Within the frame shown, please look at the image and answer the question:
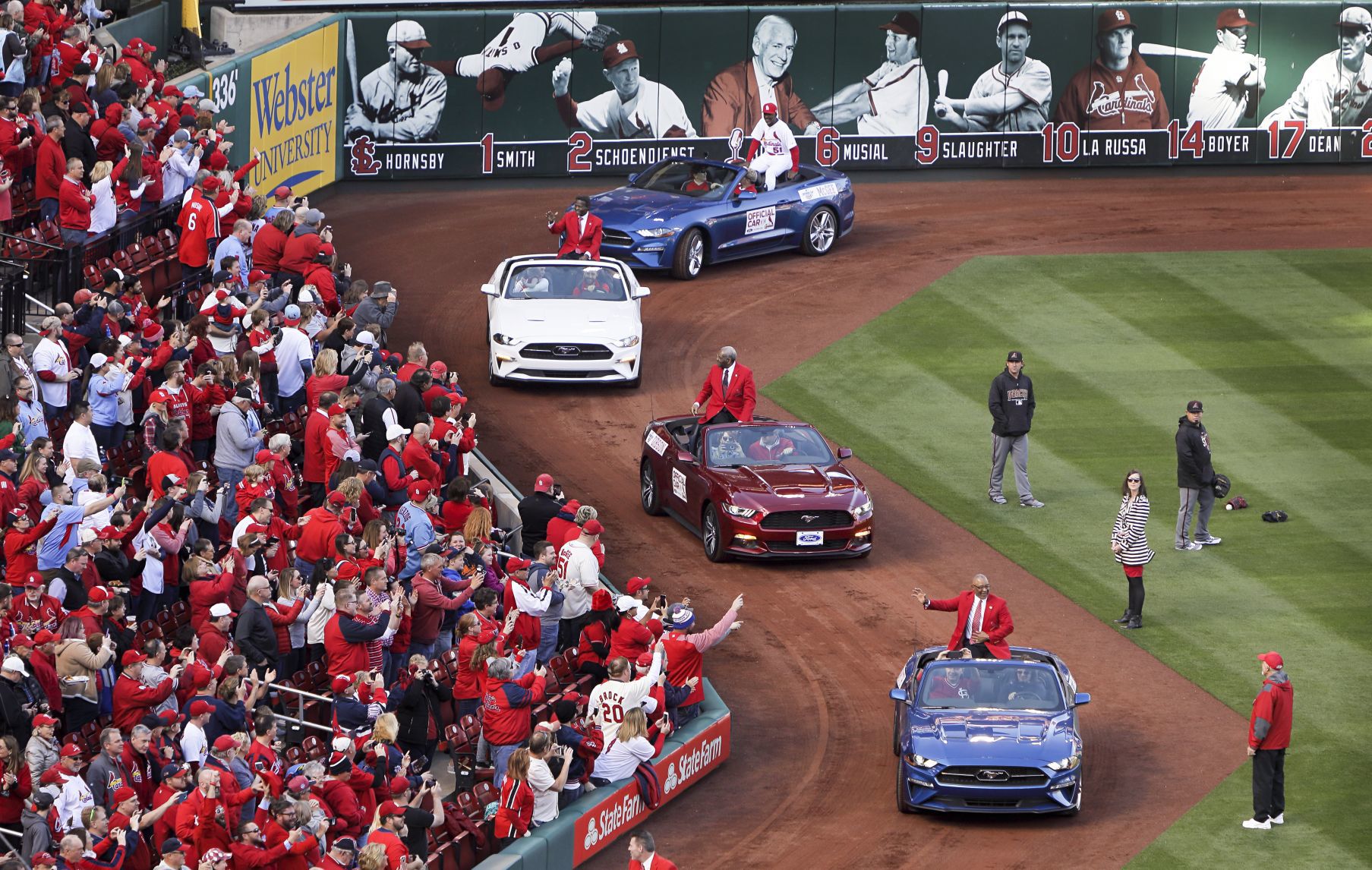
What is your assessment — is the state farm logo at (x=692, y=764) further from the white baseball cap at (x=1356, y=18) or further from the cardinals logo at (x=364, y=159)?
the white baseball cap at (x=1356, y=18)

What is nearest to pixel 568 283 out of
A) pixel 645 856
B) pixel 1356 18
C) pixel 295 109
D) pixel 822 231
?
pixel 822 231

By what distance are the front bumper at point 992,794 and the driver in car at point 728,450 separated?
255 inches

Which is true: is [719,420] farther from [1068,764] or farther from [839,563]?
[1068,764]

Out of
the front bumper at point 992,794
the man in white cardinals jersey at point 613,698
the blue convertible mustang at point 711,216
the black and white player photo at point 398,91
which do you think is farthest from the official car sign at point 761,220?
the front bumper at point 992,794

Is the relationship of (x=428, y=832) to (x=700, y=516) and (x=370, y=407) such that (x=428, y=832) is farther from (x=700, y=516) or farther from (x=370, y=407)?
(x=700, y=516)

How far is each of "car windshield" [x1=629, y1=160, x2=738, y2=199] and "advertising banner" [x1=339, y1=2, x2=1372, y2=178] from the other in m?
3.81

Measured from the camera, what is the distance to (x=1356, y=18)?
39.7 metres

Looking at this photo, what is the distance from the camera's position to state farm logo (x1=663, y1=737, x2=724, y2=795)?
19.2 meters

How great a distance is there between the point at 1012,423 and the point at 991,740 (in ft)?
25.7

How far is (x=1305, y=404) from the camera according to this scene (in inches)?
1155

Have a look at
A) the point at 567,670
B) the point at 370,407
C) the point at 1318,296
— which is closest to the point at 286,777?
the point at 567,670

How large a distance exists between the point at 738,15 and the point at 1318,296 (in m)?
11.0

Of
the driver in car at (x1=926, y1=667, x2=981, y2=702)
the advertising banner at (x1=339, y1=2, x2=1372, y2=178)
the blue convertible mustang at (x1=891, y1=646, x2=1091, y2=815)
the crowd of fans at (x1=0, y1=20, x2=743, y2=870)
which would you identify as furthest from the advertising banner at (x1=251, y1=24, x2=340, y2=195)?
the blue convertible mustang at (x1=891, y1=646, x2=1091, y2=815)

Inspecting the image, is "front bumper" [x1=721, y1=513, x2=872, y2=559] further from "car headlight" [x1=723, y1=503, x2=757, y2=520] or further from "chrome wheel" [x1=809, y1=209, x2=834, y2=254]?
"chrome wheel" [x1=809, y1=209, x2=834, y2=254]
